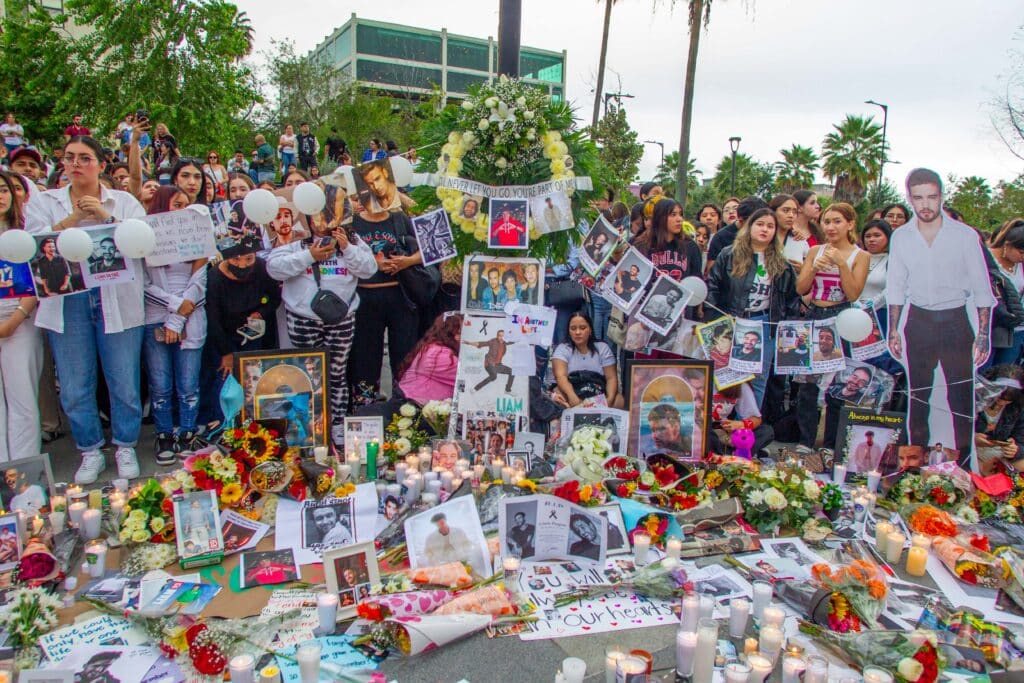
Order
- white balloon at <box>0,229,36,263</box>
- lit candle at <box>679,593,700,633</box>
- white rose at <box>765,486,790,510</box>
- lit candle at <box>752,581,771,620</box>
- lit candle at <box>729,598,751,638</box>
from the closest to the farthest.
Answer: lit candle at <box>679,593,700,633</box> → lit candle at <box>729,598,751,638</box> → lit candle at <box>752,581,771,620</box> → white rose at <box>765,486,790,510</box> → white balloon at <box>0,229,36,263</box>

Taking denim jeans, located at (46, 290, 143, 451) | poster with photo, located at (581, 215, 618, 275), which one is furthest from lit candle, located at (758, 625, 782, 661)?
denim jeans, located at (46, 290, 143, 451)

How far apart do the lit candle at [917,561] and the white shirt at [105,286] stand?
188 inches

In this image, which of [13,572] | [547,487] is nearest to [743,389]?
→ [547,487]

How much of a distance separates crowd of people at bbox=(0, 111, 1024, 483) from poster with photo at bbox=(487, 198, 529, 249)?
1.79ft

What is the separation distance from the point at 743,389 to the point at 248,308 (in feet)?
12.3

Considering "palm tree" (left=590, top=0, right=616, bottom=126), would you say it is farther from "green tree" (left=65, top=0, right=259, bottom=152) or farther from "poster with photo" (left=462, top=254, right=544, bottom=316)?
"poster with photo" (left=462, top=254, right=544, bottom=316)

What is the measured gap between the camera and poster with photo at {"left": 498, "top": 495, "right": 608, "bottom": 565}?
3.29m

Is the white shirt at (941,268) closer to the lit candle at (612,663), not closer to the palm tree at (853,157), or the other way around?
the lit candle at (612,663)

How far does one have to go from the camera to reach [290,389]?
177 inches

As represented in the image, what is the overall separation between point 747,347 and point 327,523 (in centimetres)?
320

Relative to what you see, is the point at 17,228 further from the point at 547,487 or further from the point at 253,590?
the point at 547,487

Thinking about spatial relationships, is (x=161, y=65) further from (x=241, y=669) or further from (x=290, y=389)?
(x=241, y=669)

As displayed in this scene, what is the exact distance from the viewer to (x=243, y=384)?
14.3 feet

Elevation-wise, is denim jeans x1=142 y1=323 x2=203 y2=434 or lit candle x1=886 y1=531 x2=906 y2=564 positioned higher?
denim jeans x1=142 y1=323 x2=203 y2=434
